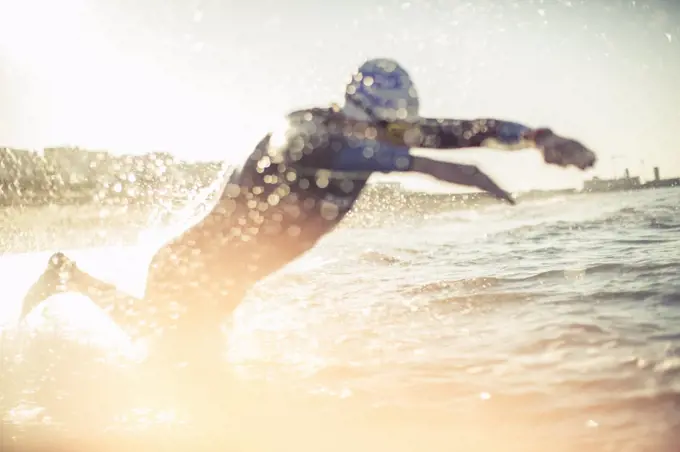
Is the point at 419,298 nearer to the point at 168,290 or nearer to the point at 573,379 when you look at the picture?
the point at 573,379

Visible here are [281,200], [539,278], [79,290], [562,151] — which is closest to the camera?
[562,151]

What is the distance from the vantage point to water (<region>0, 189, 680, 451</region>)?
1.20 metres

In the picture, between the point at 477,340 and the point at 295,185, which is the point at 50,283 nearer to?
the point at 295,185

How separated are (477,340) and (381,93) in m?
0.81

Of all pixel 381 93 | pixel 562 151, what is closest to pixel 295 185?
pixel 381 93

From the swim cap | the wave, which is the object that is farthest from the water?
the swim cap

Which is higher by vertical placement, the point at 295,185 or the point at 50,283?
the point at 295,185

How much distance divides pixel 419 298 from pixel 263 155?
1.20 m

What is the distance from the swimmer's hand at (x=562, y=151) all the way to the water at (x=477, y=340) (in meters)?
0.55

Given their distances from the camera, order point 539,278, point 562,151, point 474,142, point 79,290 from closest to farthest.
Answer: point 562,151, point 474,142, point 79,290, point 539,278

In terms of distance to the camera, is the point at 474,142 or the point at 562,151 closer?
the point at 562,151

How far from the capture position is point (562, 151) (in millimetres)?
1115

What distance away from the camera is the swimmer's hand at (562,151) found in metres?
1.09

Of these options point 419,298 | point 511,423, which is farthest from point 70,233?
point 511,423
